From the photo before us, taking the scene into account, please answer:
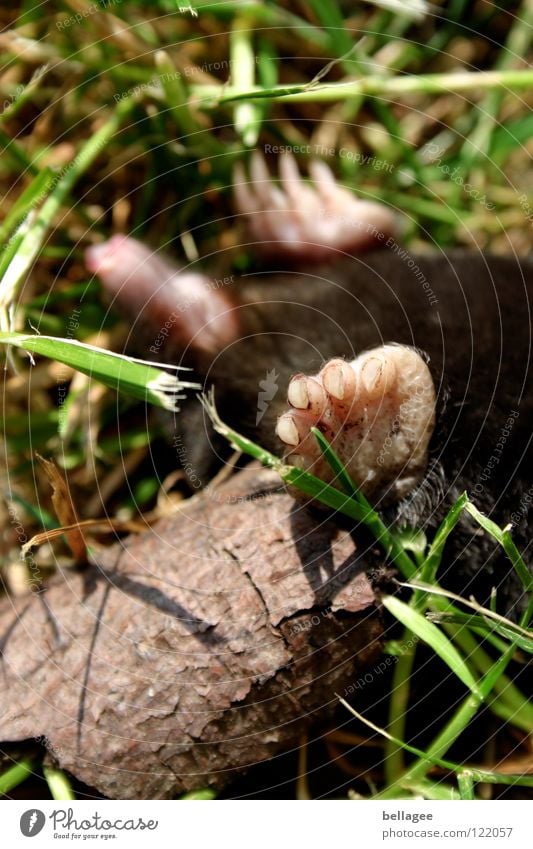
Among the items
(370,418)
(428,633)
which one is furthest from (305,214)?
(428,633)

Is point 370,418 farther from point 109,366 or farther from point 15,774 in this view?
point 15,774

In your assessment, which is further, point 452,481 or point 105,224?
point 105,224

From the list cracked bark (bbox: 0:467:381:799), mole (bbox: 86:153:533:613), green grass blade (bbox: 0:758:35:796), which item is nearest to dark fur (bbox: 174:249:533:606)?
mole (bbox: 86:153:533:613)

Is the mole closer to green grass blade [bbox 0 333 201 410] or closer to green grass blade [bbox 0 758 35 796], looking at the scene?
green grass blade [bbox 0 333 201 410]

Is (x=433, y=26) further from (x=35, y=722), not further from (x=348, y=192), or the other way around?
(x=35, y=722)
